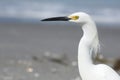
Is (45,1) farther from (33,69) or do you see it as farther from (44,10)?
(33,69)

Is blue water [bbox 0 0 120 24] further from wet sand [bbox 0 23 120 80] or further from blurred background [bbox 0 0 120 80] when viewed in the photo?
wet sand [bbox 0 23 120 80]

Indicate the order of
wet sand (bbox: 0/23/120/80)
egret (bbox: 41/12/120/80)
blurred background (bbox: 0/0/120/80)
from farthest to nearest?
blurred background (bbox: 0/0/120/80) → wet sand (bbox: 0/23/120/80) → egret (bbox: 41/12/120/80)

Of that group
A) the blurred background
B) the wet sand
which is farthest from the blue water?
the wet sand

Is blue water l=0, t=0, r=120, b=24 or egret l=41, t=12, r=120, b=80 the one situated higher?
egret l=41, t=12, r=120, b=80

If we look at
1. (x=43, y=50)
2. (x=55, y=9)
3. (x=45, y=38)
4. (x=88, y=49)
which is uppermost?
(x=88, y=49)

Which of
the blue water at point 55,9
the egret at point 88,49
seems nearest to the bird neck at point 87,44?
the egret at point 88,49

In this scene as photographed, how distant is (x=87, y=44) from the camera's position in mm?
6156

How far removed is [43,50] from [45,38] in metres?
2.34

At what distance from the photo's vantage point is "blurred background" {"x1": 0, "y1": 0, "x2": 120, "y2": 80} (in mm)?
9938

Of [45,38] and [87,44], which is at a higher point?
[87,44]

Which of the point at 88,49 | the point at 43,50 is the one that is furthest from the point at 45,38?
the point at 88,49

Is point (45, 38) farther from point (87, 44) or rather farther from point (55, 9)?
point (87, 44)

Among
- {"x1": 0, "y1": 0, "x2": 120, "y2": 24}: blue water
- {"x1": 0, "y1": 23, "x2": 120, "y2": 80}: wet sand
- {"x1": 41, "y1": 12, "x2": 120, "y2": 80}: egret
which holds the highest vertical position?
{"x1": 41, "y1": 12, "x2": 120, "y2": 80}: egret

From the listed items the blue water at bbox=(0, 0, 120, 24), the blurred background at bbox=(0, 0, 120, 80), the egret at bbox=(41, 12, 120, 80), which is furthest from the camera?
the blue water at bbox=(0, 0, 120, 24)
